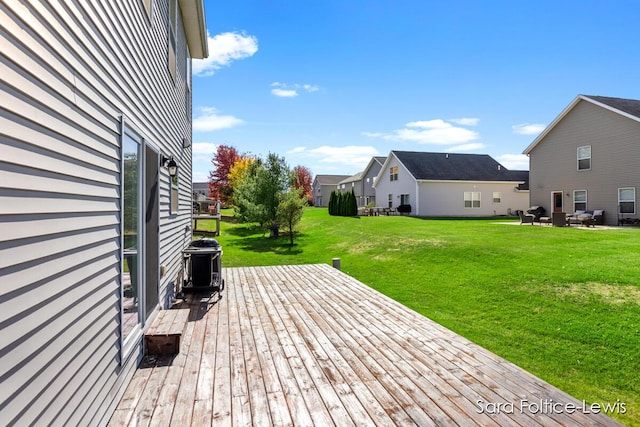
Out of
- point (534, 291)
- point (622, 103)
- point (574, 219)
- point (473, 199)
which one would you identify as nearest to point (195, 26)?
point (534, 291)

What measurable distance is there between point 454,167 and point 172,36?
1028 inches

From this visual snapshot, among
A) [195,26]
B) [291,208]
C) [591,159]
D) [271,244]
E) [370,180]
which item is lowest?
[271,244]

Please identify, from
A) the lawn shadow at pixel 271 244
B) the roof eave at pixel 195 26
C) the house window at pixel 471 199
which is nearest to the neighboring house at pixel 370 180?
the house window at pixel 471 199

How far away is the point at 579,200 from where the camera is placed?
60.8 ft

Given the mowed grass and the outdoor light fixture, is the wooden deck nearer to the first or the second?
the mowed grass

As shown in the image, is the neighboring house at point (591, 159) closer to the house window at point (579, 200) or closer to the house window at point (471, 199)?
the house window at point (579, 200)

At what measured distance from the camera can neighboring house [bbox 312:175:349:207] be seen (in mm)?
52322

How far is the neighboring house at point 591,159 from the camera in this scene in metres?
16.1

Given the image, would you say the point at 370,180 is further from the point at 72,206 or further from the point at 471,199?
the point at 72,206

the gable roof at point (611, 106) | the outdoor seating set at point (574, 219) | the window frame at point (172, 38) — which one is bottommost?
the outdoor seating set at point (574, 219)

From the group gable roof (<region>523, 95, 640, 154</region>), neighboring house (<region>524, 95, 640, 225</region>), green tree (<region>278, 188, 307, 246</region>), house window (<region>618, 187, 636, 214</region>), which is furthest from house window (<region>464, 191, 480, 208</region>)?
green tree (<region>278, 188, 307, 246</region>)

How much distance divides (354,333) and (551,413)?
2.18 m

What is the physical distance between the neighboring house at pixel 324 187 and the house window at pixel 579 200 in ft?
→ 113

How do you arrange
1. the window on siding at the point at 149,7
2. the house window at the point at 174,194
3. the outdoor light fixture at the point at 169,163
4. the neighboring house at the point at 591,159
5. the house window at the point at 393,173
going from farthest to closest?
the house window at the point at 393,173, the neighboring house at the point at 591,159, the house window at the point at 174,194, the outdoor light fixture at the point at 169,163, the window on siding at the point at 149,7
